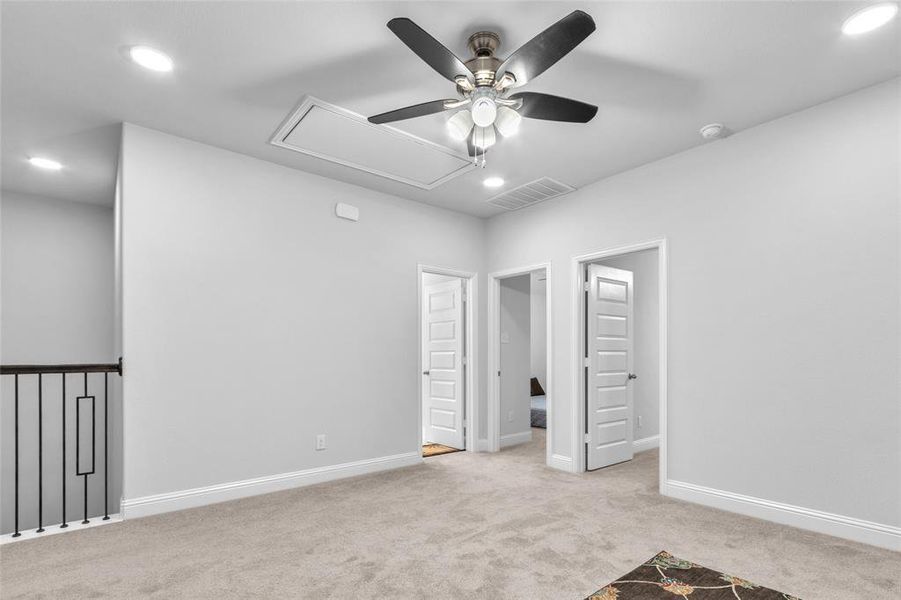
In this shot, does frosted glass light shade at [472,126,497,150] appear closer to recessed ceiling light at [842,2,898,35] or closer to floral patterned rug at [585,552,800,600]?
recessed ceiling light at [842,2,898,35]

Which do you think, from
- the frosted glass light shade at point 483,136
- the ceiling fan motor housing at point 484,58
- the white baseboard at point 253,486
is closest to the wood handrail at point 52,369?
the white baseboard at point 253,486

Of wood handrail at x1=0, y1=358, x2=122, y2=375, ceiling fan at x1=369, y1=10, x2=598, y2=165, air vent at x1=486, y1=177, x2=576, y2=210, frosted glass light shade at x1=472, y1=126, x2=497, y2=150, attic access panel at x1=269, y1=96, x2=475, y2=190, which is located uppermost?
attic access panel at x1=269, y1=96, x2=475, y2=190

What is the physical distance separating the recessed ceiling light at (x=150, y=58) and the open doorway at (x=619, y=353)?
350 centimetres

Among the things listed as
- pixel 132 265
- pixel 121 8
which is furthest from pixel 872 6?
pixel 132 265

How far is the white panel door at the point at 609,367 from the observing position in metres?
4.58

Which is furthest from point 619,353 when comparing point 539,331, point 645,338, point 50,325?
point 50,325

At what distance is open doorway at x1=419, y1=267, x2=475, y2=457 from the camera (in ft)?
17.8

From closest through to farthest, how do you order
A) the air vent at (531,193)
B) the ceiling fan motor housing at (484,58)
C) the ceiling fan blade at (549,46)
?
the ceiling fan blade at (549,46) → the ceiling fan motor housing at (484,58) → the air vent at (531,193)

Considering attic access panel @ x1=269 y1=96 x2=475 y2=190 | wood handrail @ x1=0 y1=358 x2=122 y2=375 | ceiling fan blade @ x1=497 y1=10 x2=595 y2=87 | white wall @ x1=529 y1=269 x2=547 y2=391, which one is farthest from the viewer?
white wall @ x1=529 y1=269 x2=547 y2=391

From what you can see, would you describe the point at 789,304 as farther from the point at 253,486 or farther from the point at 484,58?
the point at 253,486

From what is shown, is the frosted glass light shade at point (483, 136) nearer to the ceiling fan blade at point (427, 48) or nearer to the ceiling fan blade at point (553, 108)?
the ceiling fan blade at point (553, 108)

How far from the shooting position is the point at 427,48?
1988mm

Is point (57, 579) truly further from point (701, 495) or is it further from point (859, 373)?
point (859, 373)

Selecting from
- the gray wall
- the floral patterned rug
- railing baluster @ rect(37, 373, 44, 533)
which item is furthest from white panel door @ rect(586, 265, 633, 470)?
the gray wall
